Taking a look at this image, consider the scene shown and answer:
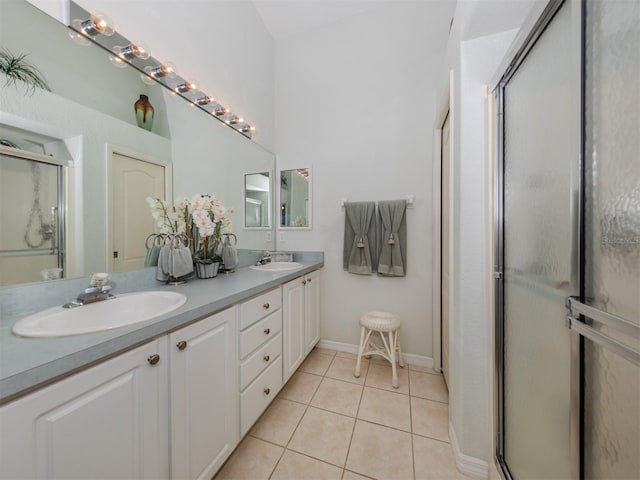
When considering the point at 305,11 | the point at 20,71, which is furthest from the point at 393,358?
the point at 305,11

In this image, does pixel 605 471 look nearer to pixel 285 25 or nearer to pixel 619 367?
pixel 619 367

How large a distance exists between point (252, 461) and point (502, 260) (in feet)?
4.98

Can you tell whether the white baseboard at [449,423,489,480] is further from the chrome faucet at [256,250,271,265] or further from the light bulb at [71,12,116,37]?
the light bulb at [71,12,116,37]

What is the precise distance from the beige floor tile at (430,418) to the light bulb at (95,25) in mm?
2485

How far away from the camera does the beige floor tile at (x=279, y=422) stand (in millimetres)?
1300

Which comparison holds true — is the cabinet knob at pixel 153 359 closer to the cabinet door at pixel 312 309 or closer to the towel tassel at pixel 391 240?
the cabinet door at pixel 312 309

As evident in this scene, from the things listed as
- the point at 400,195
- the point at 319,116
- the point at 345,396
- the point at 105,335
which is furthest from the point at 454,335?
the point at 319,116

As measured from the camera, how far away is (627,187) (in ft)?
1.72

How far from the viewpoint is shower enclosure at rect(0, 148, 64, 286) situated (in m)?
0.81

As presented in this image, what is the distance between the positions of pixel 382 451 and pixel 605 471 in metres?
0.91

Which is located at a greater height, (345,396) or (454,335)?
(454,335)

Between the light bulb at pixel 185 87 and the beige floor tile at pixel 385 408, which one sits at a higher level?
the light bulb at pixel 185 87

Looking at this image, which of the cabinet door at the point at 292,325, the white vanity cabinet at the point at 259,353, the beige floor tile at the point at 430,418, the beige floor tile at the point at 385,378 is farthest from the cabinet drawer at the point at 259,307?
the beige floor tile at the point at 430,418

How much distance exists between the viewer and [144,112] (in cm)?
123
